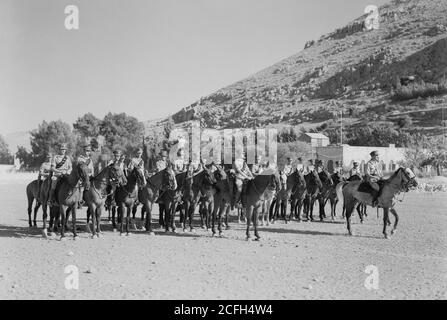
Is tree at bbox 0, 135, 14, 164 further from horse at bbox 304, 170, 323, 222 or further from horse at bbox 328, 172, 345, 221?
horse at bbox 304, 170, 323, 222

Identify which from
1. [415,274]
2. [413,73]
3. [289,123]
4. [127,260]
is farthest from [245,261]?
[413,73]

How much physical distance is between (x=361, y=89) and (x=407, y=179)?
14035 centimetres

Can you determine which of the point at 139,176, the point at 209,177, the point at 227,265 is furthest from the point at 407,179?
the point at 139,176

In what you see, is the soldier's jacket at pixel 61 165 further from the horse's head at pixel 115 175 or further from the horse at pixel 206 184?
the horse at pixel 206 184

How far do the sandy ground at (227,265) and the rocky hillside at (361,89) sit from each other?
83.9 m

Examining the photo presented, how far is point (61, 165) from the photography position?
45.4ft

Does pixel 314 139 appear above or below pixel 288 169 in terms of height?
above

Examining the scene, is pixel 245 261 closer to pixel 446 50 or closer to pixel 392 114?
pixel 392 114

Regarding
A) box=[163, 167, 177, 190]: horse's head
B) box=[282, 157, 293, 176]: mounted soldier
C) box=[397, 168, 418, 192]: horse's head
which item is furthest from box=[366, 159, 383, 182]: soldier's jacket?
box=[163, 167, 177, 190]: horse's head

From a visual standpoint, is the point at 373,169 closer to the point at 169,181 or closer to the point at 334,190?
the point at 334,190

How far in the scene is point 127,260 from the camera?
1062 centimetres

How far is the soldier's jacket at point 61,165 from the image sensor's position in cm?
1368

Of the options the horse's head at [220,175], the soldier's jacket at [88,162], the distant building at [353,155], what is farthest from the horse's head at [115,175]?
the distant building at [353,155]

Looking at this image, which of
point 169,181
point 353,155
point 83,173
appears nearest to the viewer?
point 83,173
